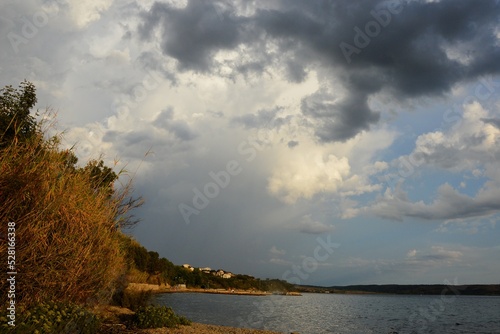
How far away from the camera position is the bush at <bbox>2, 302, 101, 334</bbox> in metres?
8.66

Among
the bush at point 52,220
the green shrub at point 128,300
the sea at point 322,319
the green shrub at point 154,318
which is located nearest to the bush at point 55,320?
the bush at point 52,220

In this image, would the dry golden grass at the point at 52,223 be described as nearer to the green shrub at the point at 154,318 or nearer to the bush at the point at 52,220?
the bush at the point at 52,220

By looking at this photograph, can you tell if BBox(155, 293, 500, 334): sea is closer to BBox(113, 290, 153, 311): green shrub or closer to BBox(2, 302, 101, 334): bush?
BBox(113, 290, 153, 311): green shrub

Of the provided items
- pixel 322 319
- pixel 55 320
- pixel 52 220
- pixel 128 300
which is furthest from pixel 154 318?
pixel 322 319

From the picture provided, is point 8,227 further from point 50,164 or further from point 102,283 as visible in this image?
point 102,283

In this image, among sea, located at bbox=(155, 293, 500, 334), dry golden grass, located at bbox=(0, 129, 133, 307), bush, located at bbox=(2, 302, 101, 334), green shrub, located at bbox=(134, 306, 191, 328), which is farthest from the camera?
sea, located at bbox=(155, 293, 500, 334)

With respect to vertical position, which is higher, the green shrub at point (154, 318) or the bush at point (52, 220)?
the bush at point (52, 220)

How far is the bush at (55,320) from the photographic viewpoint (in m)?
8.66

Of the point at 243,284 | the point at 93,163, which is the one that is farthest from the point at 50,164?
the point at 243,284

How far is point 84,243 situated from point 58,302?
1589mm

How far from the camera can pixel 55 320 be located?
9547 mm

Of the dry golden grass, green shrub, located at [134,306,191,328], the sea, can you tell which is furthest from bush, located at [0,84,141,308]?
the sea

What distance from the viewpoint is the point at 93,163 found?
1203 centimetres

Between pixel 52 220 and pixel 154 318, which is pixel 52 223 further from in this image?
pixel 154 318
